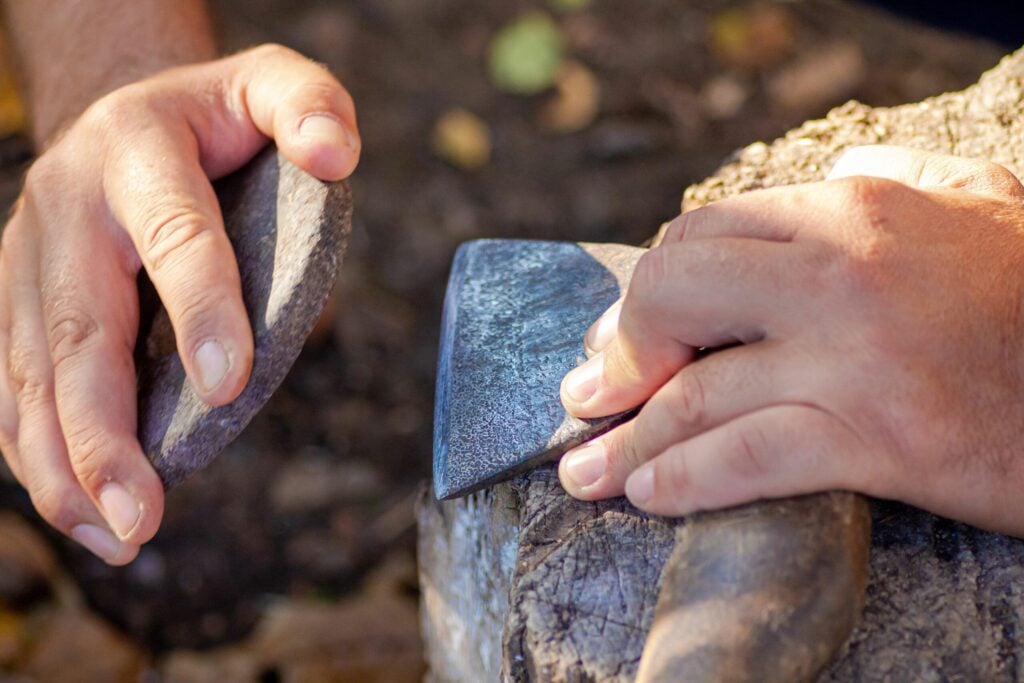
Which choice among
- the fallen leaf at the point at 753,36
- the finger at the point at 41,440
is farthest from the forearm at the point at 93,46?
the fallen leaf at the point at 753,36

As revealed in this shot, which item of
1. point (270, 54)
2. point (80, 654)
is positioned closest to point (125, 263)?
point (270, 54)

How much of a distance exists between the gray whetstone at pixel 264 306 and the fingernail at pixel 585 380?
417 mm

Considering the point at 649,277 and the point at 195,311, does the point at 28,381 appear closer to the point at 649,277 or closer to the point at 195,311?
the point at 195,311

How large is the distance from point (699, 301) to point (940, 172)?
504mm

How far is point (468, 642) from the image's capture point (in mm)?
1727

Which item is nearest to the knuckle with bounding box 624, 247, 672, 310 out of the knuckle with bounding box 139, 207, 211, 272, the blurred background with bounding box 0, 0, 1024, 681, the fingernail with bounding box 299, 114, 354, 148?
the fingernail with bounding box 299, 114, 354, 148

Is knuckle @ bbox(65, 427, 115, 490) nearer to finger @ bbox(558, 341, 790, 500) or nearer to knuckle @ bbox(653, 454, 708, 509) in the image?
finger @ bbox(558, 341, 790, 500)

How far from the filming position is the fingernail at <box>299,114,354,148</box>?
1536 mm

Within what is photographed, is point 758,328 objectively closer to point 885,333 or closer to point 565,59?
point 885,333

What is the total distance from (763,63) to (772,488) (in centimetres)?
275

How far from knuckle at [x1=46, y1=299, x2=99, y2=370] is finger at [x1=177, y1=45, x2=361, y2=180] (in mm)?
355

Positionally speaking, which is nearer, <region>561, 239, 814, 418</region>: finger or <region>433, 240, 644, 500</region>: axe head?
<region>561, 239, 814, 418</region>: finger

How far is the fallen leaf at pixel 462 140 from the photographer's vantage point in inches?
132

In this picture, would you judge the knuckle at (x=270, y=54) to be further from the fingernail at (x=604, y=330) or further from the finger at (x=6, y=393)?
the fingernail at (x=604, y=330)
